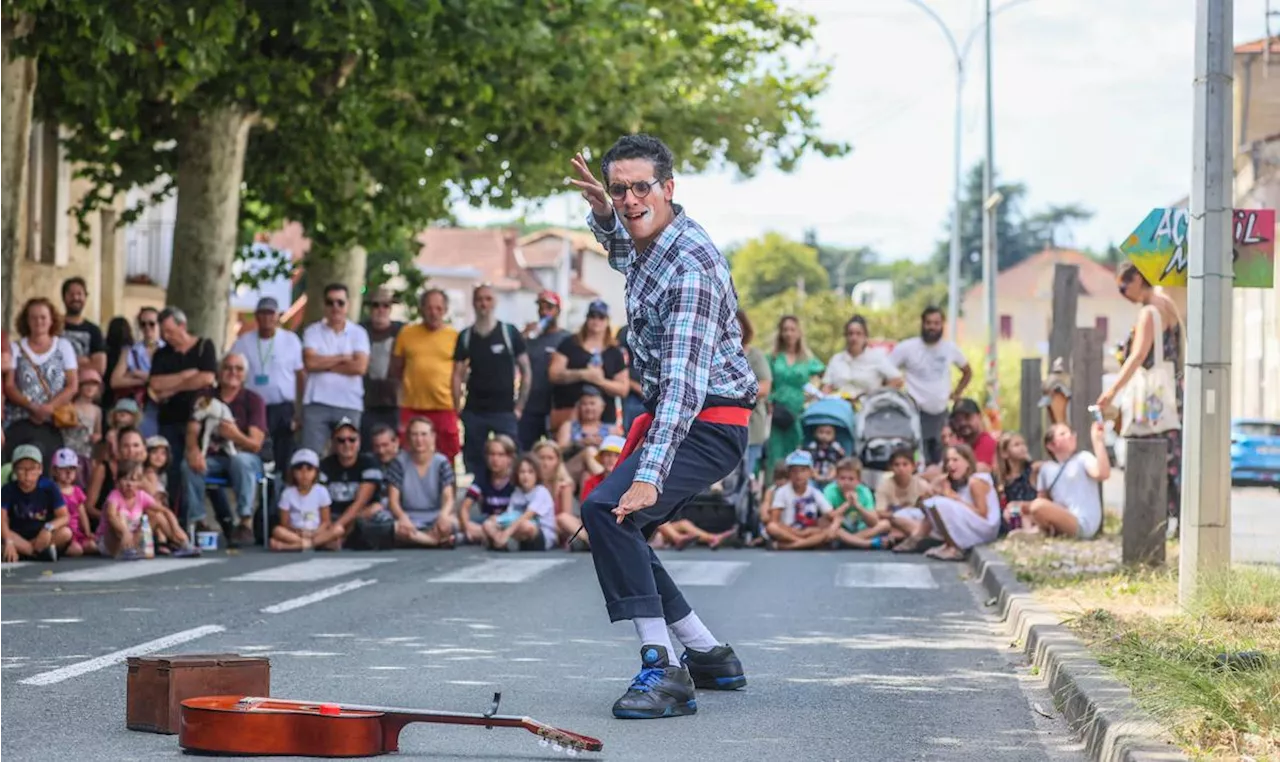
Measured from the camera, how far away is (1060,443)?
17.2 meters

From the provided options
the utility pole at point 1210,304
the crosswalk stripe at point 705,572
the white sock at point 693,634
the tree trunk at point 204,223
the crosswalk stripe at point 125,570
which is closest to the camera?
the white sock at point 693,634

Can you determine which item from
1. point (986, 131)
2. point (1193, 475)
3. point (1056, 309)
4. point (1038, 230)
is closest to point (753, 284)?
point (1038, 230)

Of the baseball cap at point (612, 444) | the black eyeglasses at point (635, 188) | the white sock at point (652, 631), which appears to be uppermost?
the black eyeglasses at point (635, 188)

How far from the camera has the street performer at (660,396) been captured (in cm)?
771

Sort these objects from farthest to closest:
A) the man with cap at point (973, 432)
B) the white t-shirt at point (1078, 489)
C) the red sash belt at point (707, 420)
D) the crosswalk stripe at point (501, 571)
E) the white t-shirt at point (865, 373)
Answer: the white t-shirt at point (865, 373) → the man with cap at point (973, 432) → the white t-shirt at point (1078, 489) → the crosswalk stripe at point (501, 571) → the red sash belt at point (707, 420)

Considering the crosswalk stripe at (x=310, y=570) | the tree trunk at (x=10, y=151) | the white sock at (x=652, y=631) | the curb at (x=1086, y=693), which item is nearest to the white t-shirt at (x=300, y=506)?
the crosswalk stripe at (x=310, y=570)

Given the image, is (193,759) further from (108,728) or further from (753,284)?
(753,284)

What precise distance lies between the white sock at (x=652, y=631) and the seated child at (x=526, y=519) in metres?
10.1

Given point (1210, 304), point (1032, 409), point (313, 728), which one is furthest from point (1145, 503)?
point (1032, 409)

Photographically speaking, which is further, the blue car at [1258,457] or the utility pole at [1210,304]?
the blue car at [1258,457]

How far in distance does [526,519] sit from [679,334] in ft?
34.2

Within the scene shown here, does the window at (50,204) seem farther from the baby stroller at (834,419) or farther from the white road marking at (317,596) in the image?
the white road marking at (317,596)

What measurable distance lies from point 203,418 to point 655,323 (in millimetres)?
10706

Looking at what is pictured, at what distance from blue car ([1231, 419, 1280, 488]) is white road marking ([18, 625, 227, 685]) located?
101 feet
